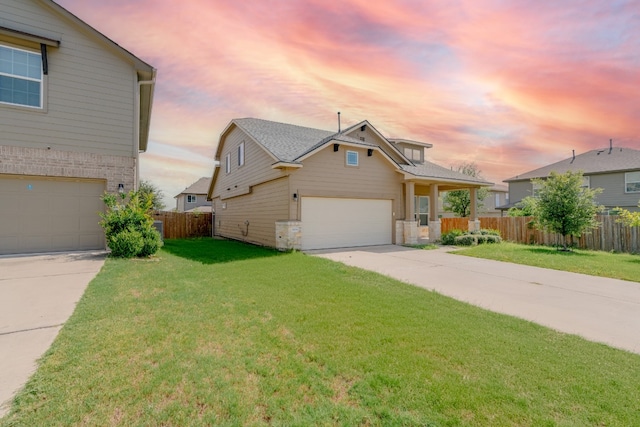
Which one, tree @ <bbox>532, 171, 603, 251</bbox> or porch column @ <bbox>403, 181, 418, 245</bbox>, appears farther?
porch column @ <bbox>403, 181, 418, 245</bbox>

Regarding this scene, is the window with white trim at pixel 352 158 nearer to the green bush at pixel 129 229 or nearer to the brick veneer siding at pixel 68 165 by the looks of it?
the green bush at pixel 129 229

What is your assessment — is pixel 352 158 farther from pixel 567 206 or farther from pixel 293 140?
pixel 567 206

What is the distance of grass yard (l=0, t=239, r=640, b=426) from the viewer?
2.36m

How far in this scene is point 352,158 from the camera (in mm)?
13195

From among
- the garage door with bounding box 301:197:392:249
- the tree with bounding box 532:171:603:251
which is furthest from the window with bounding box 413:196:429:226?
the tree with bounding box 532:171:603:251

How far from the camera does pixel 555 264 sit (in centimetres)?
934

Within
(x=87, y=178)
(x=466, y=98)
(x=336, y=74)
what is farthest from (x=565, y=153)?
→ (x=87, y=178)

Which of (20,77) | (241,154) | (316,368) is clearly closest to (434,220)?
(241,154)

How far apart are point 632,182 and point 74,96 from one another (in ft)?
101

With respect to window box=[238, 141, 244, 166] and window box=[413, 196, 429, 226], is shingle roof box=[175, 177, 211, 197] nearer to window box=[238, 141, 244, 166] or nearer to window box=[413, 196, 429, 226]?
window box=[238, 141, 244, 166]

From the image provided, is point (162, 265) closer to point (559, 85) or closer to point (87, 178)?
point (87, 178)

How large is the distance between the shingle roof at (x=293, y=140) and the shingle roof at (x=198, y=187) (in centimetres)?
2749

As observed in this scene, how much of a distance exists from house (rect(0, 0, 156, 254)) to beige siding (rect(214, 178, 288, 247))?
507 centimetres

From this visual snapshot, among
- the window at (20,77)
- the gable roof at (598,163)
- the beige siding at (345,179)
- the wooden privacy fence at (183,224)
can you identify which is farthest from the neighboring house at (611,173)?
Answer: the window at (20,77)
